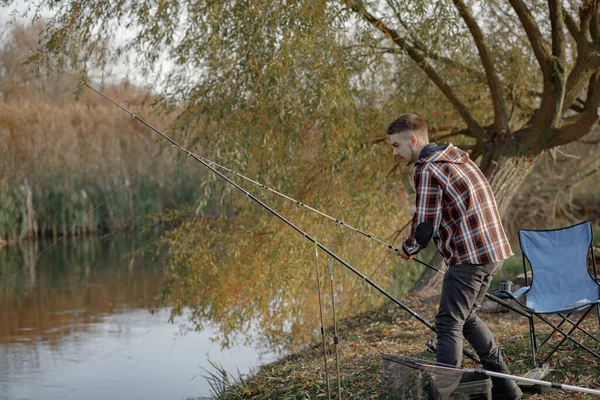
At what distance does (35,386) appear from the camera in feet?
24.1

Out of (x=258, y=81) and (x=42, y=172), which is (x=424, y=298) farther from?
(x=42, y=172)

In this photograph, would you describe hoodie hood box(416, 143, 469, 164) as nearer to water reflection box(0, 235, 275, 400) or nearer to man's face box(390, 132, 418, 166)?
man's face box(390, 132, 418, 166)

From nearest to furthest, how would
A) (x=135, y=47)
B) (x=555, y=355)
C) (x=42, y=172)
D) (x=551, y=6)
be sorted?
(x=555, y=355)
(x=551, y=6)
(x=135, y=47)
(x=42, y=172)

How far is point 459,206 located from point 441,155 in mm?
250

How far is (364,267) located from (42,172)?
35.6 ft

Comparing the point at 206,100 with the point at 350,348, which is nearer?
the point at 350,348

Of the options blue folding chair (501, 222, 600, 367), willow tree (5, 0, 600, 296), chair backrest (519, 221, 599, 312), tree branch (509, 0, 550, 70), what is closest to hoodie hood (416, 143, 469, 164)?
blue folding chair (501, 222, 600, 367)

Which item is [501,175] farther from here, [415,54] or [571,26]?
[571,26]

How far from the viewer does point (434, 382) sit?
356cm

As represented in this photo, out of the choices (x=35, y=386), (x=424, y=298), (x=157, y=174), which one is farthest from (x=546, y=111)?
(x=157, y=174)

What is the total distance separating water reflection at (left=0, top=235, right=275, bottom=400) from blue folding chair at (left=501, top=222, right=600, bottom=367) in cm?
344

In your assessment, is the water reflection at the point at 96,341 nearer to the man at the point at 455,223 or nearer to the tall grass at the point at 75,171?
the tall grass at the point at 75,171

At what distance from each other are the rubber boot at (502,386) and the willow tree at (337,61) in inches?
121

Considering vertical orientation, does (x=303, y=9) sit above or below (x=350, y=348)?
above
